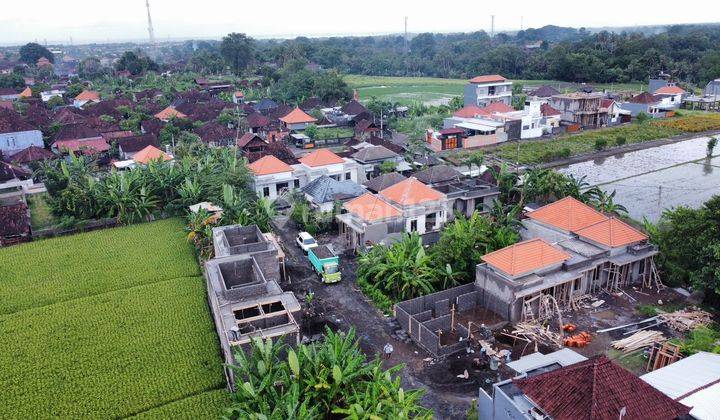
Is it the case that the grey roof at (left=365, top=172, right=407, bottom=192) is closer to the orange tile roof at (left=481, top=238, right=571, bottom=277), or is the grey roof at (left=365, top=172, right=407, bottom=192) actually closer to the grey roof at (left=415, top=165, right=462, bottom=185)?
the grey roof at (left=415, top=165, right=462, bottom=185)

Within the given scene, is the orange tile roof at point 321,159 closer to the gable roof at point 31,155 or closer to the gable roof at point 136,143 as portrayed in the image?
the gable roof at point 136,143

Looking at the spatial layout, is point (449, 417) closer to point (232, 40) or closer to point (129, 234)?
point (129, 234)

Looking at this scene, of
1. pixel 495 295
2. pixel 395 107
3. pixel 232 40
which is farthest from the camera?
pixel 232 40

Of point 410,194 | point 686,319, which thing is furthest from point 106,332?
point 686,319

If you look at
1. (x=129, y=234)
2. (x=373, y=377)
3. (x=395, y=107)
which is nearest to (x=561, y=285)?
(x=373, y=377)

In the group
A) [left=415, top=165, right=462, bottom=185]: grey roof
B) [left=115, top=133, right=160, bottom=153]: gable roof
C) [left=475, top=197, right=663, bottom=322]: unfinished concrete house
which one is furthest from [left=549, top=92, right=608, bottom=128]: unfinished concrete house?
[left=115, top=133, right=160, bottom=153]: gable roof

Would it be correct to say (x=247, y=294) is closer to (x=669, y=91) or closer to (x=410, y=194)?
(x=410, y=194)

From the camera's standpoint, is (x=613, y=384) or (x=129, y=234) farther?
Result: (x=129, y=234)
